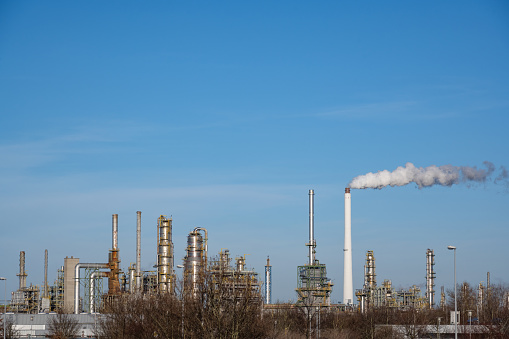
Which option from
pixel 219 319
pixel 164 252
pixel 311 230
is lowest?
pixel 219 319

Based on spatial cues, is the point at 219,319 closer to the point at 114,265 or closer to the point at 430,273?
the point at 114,265

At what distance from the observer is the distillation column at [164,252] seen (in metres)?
78.8

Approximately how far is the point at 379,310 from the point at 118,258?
33666 millimetres

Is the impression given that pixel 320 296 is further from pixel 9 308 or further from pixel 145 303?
pixel 9 308

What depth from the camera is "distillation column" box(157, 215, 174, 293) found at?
78750 millimetres

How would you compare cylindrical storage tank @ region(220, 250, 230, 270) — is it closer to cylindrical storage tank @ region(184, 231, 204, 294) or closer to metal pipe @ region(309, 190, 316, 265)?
cylindrical storage tank @ region(184, 231, 204, 294)

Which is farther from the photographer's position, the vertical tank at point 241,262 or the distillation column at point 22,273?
the distillation column at point 22,273

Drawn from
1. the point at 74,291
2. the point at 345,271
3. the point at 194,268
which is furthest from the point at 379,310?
the point at 74,291

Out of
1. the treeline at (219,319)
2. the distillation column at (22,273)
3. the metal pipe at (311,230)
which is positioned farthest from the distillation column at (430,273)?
the distillation column at (22,273)

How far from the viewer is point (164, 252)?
3130 inches

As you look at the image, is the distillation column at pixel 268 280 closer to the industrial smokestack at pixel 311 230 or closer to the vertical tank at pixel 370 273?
the vertical tank at pixel 370 273

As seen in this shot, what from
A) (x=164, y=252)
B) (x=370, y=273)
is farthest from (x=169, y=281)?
(x=370, y=273)

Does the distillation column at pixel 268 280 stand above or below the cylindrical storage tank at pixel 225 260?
below

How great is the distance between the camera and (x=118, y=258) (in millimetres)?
92125
